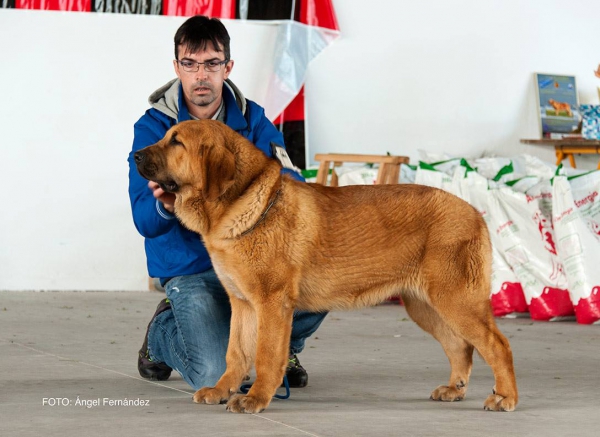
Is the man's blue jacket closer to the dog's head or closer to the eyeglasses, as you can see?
the eyeglasses

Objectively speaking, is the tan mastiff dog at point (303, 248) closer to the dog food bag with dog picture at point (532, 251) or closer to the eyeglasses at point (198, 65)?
the eyeglasses at point (198, 65)

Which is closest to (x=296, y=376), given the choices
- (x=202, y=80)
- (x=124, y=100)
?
(x=202, y=80)

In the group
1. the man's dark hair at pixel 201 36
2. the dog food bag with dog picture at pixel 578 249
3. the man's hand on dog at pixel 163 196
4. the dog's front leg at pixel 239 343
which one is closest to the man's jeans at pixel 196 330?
the dog's front leg at pixel 239 343

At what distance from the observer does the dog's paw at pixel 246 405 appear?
3.40 metres

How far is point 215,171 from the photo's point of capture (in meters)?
3.50

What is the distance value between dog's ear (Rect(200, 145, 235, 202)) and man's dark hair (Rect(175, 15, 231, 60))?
0.81 metres

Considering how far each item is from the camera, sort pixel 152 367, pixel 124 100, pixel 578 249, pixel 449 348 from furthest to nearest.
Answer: pixel 124 100, pixel 578 249, pixel 152 367, pixel 449 348

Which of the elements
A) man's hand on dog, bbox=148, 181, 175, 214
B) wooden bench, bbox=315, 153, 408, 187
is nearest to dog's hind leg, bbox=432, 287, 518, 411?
man's hand on dog, bbox=148, 181, 175, 214

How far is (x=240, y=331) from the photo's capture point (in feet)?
12.3

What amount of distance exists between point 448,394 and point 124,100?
5813mm

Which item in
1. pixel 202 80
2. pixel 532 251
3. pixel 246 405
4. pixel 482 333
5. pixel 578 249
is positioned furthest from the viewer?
pixel 532 251

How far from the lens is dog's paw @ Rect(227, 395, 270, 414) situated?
3.40m

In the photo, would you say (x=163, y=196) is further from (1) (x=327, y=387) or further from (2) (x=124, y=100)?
(2) (x=124, y=100)

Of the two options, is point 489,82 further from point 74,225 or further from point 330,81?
point 74,225
